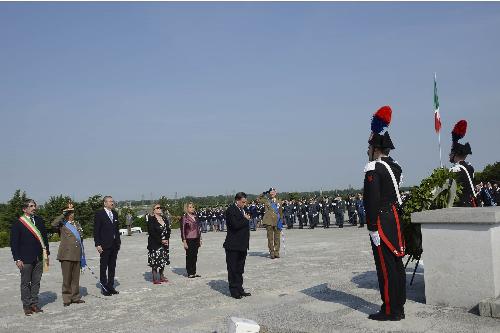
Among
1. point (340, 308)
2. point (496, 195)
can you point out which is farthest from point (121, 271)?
point (496, 195)

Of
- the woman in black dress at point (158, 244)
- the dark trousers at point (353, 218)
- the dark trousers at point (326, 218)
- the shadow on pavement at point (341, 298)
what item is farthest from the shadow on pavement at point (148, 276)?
the dark trousers at point (353, 218)

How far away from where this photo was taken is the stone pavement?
5.54 metres

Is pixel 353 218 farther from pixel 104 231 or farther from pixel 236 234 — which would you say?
pixel 104 231

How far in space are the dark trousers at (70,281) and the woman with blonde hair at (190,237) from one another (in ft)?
9.17

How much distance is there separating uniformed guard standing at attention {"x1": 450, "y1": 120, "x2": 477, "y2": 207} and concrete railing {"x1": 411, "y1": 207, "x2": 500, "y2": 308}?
142 centimetres

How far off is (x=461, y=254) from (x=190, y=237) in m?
6.97

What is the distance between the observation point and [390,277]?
5.81 m

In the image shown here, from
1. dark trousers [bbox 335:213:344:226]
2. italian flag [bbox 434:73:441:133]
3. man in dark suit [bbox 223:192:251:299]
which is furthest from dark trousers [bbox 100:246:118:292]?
dark trousers [bbox 335:213:344:226]

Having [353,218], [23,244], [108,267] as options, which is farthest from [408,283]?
[353,218]

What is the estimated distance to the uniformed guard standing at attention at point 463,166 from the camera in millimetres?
7449

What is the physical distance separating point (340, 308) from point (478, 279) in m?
1.62

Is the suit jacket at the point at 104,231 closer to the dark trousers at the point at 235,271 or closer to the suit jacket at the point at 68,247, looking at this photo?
the suit jacket at the point at 68,247

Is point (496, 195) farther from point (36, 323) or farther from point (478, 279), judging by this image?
point (36, 323)

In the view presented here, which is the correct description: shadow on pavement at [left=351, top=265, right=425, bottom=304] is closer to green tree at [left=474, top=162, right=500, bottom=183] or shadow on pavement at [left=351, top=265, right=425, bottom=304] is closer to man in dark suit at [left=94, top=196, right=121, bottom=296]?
man in dark suit at [left=94, top=196, right=121, bottom=296]
